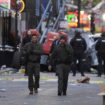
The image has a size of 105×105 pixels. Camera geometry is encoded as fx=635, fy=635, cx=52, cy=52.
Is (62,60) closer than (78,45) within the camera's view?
Yes

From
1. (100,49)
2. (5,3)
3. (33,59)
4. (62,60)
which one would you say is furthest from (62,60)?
(5,3)

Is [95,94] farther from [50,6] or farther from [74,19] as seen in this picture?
[74,19]

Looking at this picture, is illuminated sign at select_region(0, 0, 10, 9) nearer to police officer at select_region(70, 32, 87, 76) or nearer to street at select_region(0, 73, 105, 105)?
police officer at select_region(70, 32, 87, 76)

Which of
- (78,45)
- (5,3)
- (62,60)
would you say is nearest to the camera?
(62,60)

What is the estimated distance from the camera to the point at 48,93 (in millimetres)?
18500

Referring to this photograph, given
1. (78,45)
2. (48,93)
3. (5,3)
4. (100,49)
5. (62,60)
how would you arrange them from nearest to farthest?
(62,60) → (48,93) → (100,49) → (78,45) → (5,3)

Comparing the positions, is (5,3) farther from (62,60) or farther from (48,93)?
(62,60)

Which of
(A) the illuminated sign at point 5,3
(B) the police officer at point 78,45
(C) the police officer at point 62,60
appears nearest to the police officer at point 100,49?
(B) the police officer at point 78,45

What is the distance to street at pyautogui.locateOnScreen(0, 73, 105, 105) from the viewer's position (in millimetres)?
15969

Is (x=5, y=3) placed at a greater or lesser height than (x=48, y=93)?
greater

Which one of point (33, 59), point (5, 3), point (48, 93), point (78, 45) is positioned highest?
point (5, 3)

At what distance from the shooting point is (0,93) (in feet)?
60.5

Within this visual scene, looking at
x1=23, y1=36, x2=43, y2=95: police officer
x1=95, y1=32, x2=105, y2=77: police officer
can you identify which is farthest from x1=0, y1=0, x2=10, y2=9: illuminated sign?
x1=23, y1=36, x2=43, y2=95: police officer

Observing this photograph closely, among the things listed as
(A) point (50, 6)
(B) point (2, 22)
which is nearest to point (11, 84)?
(B) point (2, 22)
